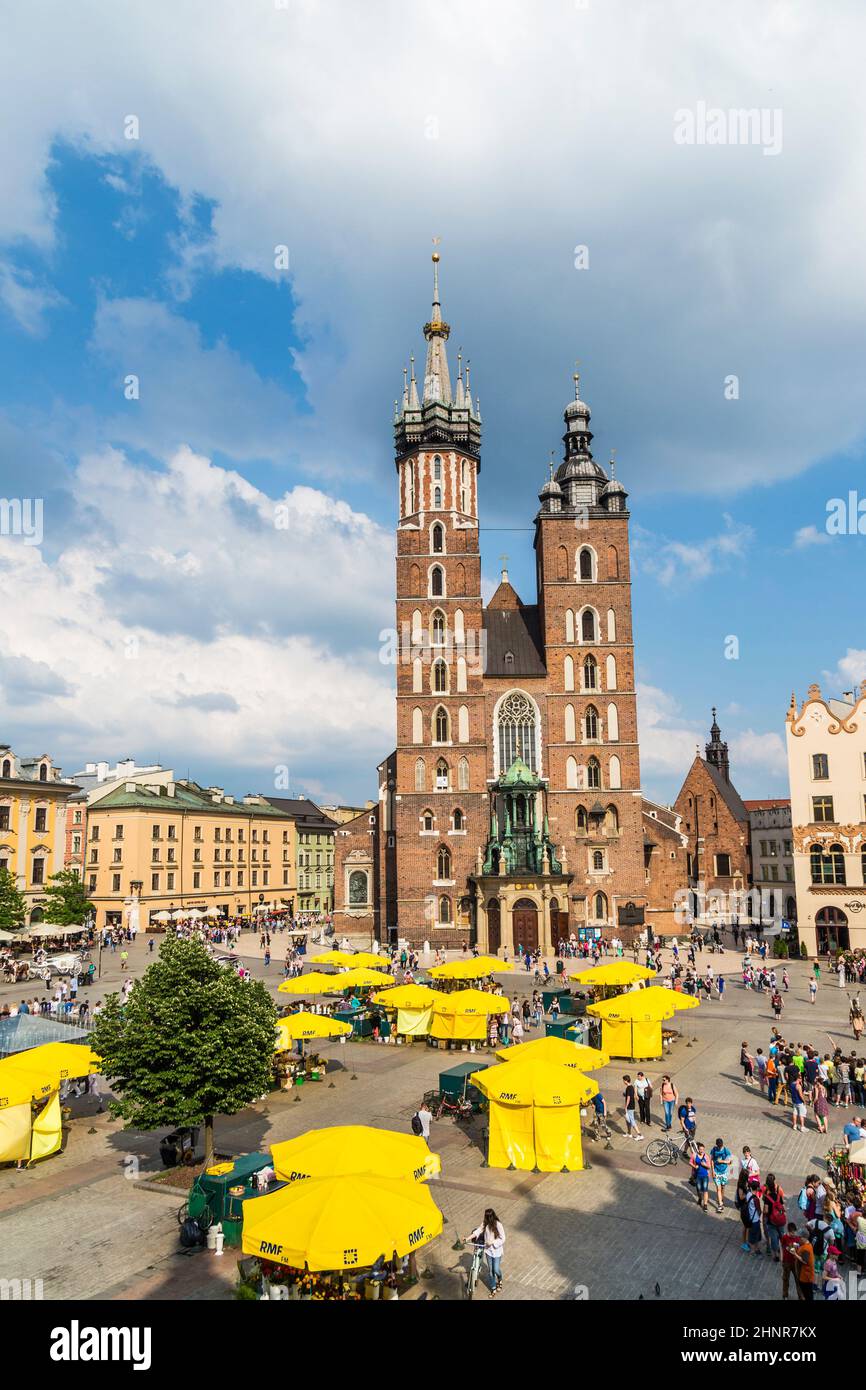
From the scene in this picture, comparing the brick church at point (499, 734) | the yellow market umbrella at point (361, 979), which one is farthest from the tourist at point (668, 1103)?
the brick church at point (499, 734)

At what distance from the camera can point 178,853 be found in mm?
73438

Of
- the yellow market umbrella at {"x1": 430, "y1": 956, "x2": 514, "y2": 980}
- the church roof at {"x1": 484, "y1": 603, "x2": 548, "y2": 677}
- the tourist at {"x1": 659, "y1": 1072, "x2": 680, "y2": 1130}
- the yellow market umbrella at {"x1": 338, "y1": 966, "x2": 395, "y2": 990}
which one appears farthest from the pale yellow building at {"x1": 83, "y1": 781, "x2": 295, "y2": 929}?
the tourist at {"x1": 659, "y1": 1072, "x2": 680, "y2": 1130}

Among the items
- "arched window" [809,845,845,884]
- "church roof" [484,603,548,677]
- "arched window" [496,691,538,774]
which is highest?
"church roof" [484,603,548,677]

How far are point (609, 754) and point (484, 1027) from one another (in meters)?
31.9

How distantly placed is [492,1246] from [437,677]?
46.7 m

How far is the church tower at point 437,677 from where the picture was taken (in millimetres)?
55531

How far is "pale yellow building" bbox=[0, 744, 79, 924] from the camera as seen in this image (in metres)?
58.4

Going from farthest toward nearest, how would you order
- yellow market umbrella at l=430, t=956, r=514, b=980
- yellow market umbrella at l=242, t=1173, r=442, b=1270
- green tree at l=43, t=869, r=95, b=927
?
green tree at l=43, t=869, r=95, b=927 < yellow market umbrella at l=430, t=956, r=514, b=980 < yellow market umbrella at l=242, t=1173, r=442, b=1270

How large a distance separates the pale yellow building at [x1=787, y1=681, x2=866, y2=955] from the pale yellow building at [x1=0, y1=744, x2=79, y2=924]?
46.1 meters

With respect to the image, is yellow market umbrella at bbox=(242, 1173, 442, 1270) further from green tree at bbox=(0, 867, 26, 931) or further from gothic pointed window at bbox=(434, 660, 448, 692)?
gothic pointed window at bbox=(434, 660, 448, 692)

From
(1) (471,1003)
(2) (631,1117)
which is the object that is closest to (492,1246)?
(2) (631,1117)

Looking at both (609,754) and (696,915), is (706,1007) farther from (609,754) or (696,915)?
(696,915)

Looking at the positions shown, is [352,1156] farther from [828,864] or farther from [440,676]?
[440,676]

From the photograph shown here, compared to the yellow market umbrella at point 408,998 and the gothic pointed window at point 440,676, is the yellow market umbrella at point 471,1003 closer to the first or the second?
the yellow market umbrella at point 408,998
